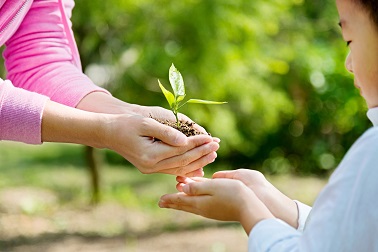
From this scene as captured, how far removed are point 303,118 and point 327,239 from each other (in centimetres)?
759

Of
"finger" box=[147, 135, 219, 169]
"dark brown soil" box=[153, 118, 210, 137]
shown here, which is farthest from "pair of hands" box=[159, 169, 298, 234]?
"dark brown soil" box=[153, 118, 210, 137]

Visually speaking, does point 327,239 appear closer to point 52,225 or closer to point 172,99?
point 172,99

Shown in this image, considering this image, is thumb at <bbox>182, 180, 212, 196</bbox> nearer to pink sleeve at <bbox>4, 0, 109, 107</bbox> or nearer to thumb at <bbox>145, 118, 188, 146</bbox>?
thumb at <bbox>145, 118, 188, 146</bbox>

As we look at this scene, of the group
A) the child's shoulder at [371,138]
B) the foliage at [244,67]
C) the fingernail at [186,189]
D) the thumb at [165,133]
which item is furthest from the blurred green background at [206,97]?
Result: the child's shoulder at [371,138]

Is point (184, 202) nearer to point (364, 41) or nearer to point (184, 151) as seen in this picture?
point (184, 151)

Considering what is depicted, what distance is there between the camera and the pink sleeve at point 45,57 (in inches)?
112

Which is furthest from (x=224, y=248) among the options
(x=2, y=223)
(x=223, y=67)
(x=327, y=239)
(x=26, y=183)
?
(x=327, y=239)

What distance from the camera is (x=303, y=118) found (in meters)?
9.30

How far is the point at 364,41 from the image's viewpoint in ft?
6.30

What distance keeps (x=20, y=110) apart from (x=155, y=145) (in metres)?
0.48

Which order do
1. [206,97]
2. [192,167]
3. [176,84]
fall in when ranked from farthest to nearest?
1. [206,97]
2. [176,84]
3. [192,167]

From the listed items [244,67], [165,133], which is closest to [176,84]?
[165,133]

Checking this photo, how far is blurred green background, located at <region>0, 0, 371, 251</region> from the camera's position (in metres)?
6.63

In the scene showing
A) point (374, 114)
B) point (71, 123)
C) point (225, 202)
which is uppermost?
point (374, 114)
